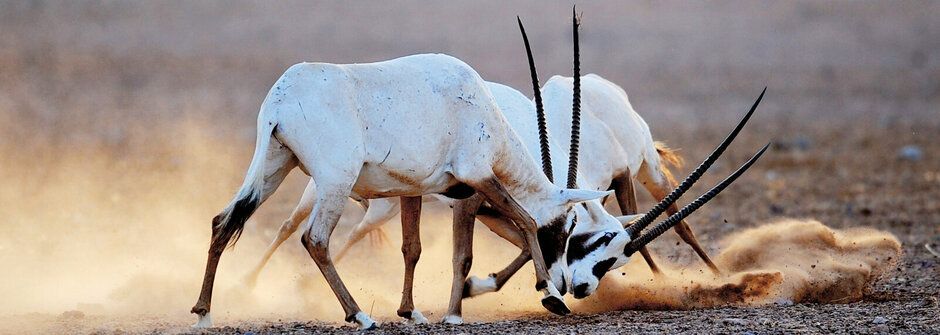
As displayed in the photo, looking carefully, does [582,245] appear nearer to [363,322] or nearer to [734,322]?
[734,322]

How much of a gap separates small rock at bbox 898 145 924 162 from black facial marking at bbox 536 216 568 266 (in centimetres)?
1425

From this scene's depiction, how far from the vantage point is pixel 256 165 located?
8195 millimetres

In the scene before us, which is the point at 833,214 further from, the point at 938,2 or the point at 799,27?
the point at 938,2

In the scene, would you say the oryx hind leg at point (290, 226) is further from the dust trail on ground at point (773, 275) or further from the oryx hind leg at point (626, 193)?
the oryx hind leg at point (626, 193)

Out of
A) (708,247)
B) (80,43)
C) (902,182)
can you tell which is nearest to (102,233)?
(708,247)

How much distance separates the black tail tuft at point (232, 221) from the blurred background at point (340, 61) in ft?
4.69

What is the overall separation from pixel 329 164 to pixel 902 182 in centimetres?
1292

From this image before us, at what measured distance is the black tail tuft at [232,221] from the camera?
8.24 m

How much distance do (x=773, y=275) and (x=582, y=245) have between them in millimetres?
1442

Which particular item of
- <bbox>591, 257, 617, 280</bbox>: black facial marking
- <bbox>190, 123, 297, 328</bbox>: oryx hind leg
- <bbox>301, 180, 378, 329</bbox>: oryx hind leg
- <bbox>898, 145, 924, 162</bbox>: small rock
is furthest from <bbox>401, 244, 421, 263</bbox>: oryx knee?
<bbox>898, 145, 924, 162</bbox>: small rock

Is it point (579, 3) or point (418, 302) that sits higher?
point (579, 3)

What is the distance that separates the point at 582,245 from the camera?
378 inches

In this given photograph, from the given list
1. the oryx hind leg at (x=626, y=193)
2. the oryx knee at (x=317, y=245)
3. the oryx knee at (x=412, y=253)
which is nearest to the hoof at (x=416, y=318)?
the oryx knee at (x=412, y=253)

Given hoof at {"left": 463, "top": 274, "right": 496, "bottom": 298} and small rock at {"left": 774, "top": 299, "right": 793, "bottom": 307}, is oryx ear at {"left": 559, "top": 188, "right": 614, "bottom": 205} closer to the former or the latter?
hoof at {"left": 463, "top": 274, "right": 496, "bottom": 298}
